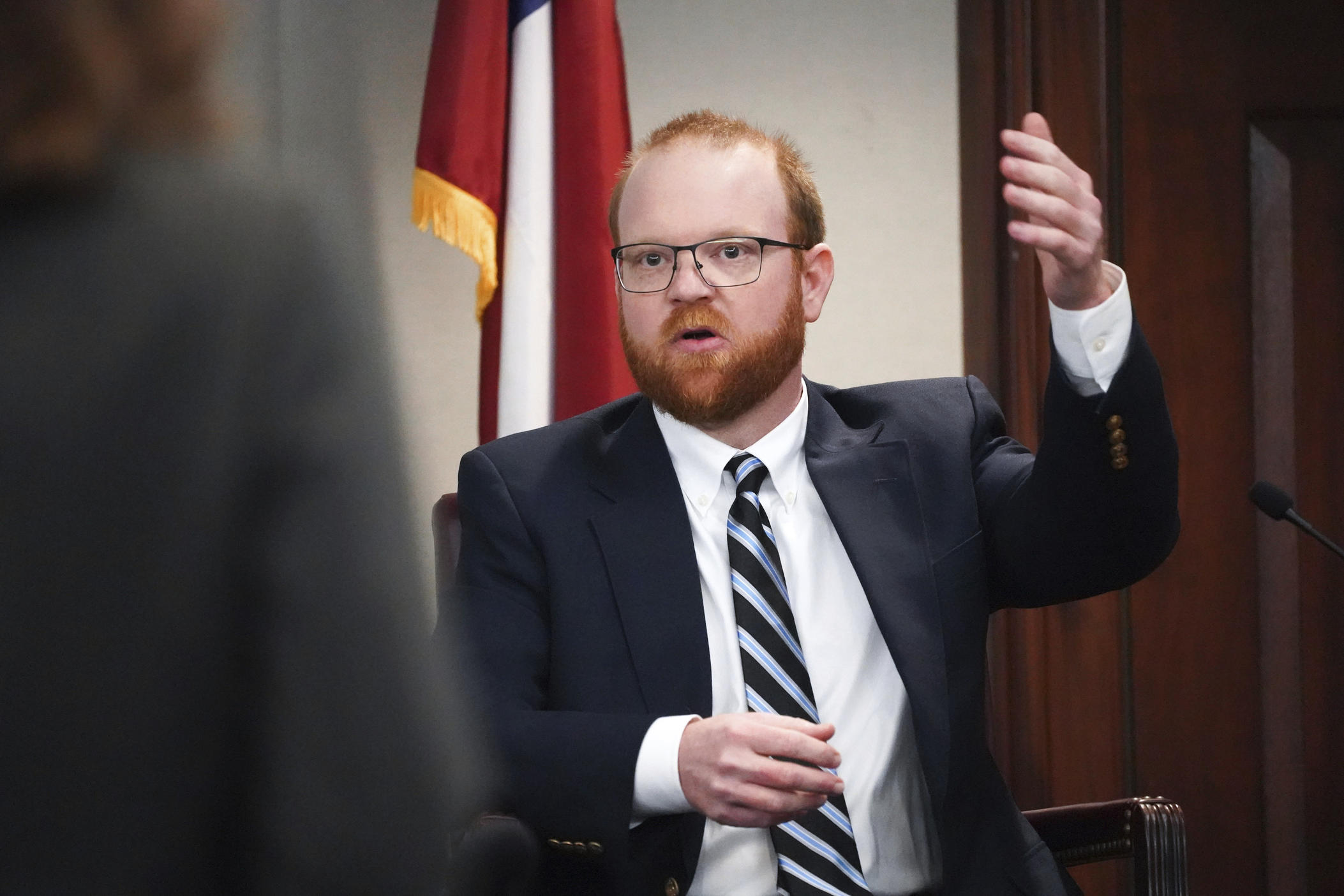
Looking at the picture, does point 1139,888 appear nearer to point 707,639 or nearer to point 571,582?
point 707,639

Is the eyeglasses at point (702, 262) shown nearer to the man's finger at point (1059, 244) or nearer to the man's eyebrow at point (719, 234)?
the man's eyebrow at point (719, 234)

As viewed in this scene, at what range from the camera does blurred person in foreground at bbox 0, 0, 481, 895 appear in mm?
320

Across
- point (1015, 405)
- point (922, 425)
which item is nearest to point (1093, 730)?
point (1015, 405)

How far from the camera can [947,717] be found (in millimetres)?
1474

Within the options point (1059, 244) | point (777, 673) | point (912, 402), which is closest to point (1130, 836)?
point (777, 673)

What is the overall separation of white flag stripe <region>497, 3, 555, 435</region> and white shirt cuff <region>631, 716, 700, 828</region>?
3.07 ft

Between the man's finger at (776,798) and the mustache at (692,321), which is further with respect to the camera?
the mustache at (692,321)

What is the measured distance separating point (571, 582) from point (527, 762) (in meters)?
0.26

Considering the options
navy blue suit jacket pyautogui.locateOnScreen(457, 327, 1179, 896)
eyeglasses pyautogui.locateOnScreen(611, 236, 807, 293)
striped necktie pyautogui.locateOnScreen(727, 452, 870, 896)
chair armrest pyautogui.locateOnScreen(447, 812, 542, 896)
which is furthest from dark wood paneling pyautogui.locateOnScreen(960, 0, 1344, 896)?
chair armrest pyautogui.locateOnScreen(447, 812, 542, 896)

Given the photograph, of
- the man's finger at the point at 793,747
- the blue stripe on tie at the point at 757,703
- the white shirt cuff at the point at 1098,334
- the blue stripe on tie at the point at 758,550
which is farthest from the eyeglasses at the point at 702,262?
the man's finger at the point at 793,747

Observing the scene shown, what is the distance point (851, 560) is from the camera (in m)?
1.53

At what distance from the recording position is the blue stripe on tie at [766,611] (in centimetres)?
150

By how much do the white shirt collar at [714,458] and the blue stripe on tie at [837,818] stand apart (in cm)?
40

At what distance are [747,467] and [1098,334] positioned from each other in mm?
483
